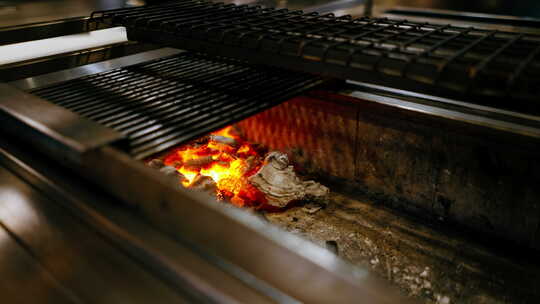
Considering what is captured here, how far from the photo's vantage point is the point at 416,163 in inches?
76.5

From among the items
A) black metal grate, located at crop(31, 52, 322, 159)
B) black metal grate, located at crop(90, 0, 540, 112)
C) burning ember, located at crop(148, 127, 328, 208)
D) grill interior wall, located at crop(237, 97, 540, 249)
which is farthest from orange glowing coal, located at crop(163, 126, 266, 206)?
black metal grate, located at crop(90, 0, 540, 112)

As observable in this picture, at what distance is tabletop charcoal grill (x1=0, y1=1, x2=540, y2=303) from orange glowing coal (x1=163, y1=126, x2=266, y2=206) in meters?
0.09

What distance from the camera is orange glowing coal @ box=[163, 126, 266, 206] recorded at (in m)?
2.14

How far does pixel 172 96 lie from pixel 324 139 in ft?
2.96

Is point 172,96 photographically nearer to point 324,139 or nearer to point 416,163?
point 324,139

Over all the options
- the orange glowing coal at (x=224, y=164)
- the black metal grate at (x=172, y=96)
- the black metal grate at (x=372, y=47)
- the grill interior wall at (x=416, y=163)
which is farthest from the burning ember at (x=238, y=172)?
the black metal grate at (x=372, y=47)

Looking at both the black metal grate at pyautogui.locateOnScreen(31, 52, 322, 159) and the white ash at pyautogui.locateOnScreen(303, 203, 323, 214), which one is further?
the white ash at pyautogui.locateOnScreen(303, 203, 323, 214)

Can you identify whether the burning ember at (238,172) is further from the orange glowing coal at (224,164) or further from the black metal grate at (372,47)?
the black metal grate at (372,47)

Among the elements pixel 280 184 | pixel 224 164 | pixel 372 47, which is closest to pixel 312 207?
pixel 280 184

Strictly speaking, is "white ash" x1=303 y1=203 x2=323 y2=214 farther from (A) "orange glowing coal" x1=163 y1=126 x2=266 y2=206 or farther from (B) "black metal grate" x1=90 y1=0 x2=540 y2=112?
(B) "black metal grate" x1=90 y1=0 x2=540 y2=112

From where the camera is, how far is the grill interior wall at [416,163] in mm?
1714

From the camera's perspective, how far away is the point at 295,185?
2.11 m

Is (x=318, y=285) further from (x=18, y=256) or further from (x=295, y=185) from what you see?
(x=295, y=185)

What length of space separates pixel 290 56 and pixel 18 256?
39.1 inches
